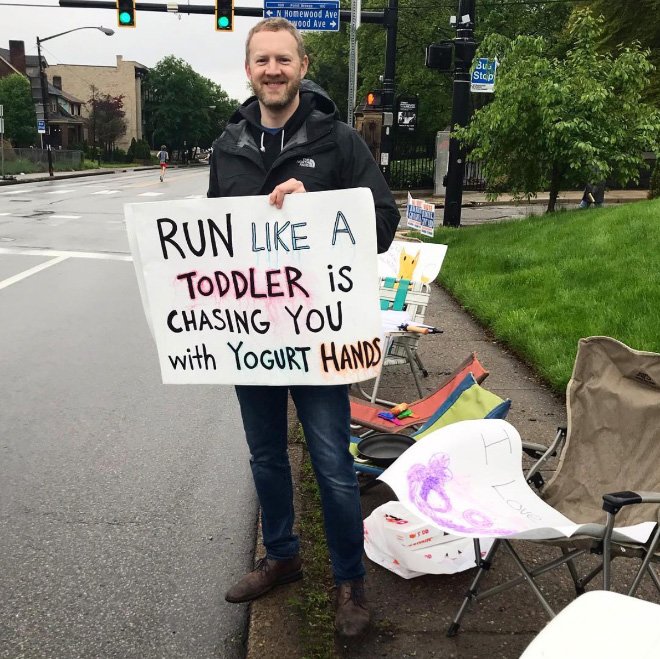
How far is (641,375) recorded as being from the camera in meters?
3.59

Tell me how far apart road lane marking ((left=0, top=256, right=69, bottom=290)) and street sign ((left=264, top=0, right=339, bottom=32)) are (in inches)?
436

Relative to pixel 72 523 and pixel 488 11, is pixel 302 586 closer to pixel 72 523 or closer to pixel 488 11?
pixel 72 523

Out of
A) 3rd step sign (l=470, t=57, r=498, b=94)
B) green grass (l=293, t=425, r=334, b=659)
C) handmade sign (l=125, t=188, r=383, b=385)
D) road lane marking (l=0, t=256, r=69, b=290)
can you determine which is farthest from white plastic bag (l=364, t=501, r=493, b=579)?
3rd step sign (l=470, t=57, r=498, b=94)

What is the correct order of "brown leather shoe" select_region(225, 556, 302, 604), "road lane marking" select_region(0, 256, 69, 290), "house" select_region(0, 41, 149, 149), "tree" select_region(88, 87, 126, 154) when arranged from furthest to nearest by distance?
"house" select_region(0, 41, 149, 149) → "tree" select_region(88, 87, 126, 154) → "road lane marking" select_region(0, 256, 69, 290) → "brown leather shoe" select_region(225, 556, 302, 604)

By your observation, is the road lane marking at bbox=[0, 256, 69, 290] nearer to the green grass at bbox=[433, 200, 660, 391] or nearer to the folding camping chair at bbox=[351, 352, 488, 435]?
the green grass at bbox=[433, 200, 660, 391]

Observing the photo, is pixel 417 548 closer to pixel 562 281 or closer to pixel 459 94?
pixel 562 281

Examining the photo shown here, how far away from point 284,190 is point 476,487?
129 cm

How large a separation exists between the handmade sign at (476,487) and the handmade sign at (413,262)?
10.3ft

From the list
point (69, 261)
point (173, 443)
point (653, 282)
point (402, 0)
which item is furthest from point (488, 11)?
point (173, 443)

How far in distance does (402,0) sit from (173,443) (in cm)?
3957

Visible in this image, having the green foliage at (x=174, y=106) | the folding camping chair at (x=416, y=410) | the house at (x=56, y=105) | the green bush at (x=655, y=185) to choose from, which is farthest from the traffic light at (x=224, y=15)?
the green foliage at (x=174, y=106)

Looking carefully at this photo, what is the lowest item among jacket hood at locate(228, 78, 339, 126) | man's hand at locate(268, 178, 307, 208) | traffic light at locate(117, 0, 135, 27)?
man's hand at locate(268, 178, 307, 208)

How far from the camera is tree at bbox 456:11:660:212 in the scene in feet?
45.6

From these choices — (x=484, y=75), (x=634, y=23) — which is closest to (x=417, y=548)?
(x=484, y=75)
